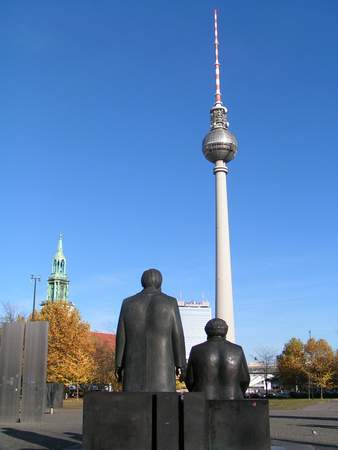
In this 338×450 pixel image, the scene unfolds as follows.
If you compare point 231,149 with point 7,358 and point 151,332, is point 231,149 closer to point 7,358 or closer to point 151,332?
point 7,358

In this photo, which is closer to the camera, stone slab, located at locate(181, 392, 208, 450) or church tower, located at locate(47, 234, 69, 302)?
stone slab, located at locate(181, 392, 208, 450)

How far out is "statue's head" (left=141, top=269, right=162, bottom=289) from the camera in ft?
27.5

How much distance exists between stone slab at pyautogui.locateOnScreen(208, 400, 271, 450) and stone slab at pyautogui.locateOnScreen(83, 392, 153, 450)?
1359 millimetres

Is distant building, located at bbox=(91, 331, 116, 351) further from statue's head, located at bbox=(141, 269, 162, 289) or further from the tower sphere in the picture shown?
statue's head, located at bbox=(141, 269, 162, 289)

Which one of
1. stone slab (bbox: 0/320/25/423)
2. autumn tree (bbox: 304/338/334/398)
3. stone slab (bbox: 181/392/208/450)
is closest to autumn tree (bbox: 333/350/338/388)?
autumn tree (bbox: 304/338/334/398)

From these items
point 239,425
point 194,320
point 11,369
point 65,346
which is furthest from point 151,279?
point 194,320

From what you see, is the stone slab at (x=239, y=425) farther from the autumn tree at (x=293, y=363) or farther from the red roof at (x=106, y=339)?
the red roof at (x=106, y=339)

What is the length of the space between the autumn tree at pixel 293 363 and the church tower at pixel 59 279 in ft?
186

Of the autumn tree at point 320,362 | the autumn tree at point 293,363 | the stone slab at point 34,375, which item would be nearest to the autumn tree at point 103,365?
the autumn tree at point 293,363

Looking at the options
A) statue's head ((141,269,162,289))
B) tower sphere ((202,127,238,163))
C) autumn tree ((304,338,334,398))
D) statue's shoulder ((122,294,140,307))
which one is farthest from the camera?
autumn tree ((304,338,334,398))

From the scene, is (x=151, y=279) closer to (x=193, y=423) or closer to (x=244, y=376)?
(x=193, y=423)

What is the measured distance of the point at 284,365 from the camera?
8269 centimetres

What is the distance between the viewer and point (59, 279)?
12544 cm

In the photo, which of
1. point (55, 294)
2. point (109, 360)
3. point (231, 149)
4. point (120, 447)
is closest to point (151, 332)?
point (120, 447)
